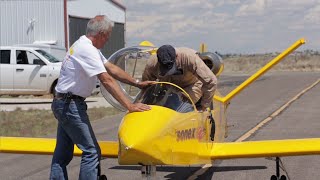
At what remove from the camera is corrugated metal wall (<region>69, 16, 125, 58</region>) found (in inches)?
1262

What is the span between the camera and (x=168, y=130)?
6.03 meters

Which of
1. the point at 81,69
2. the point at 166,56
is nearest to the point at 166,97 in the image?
the point at 166,56

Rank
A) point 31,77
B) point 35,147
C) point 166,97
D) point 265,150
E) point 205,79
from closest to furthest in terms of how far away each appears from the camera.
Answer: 1. point 166,97
2. point 265,150
3. point 205,79
4. point 35,147
5. point 31,77

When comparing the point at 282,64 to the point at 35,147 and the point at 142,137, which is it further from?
the point at 142,137

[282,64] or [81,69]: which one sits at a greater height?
[81,69]

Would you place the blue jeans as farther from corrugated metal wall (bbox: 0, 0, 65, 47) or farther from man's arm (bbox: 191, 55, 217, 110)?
corrugated metal wall (bbox: 0, 0, 65, 47)

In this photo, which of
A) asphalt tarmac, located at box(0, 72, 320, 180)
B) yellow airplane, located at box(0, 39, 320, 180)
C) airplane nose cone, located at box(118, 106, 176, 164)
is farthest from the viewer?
asphalt tarmac, located at box(0, 72, 320, 180)

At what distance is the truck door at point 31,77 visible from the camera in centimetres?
2047

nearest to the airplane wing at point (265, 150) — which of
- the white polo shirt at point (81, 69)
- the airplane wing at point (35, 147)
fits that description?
the airplane wing at point (35, 147)

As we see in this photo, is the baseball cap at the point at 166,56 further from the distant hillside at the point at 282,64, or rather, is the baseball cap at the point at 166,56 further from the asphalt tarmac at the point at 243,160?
the distant hillside at the point at 282,64

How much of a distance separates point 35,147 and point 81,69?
7.04 feet

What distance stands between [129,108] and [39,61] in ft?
50.2

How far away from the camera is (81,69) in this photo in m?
5.87

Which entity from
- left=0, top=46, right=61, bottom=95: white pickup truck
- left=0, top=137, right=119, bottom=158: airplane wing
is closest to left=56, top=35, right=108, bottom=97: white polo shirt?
left=0, top=137, right=119, bottom=158: airplane wing
